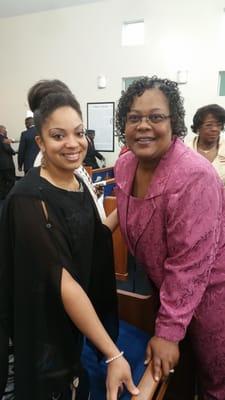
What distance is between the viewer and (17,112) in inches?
277

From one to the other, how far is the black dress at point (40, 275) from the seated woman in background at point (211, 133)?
146cm

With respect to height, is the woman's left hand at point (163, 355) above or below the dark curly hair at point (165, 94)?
below

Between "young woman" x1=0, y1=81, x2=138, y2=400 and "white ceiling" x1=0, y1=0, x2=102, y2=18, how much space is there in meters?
6.03

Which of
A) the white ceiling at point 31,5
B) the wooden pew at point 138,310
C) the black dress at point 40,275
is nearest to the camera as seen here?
the black dress at point 40,275

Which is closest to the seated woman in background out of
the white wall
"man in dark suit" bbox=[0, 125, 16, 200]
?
the white wall

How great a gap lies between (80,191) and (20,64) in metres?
6.83

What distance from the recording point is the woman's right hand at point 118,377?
814 mm

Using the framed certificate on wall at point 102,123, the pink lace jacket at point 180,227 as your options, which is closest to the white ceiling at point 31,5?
the framed certificate on wall at point 102,123

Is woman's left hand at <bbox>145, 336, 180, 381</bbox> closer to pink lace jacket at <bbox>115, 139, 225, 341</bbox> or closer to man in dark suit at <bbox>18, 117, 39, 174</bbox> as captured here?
pink lace jacket at <bbox>115, 139, 225, 341</bbox>

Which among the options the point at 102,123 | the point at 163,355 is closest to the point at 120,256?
the point at 163,355

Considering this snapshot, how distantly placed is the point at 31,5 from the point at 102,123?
8.50 ft

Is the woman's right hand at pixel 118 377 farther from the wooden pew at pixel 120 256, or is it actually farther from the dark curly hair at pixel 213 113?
the wooden pew at pixel 120 256

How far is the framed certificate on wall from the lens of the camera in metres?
6.25

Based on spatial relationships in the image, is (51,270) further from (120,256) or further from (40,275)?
(120,256)
